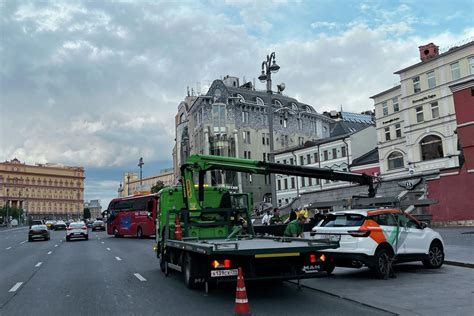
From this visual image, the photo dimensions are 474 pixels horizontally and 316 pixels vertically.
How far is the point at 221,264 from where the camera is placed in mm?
9500

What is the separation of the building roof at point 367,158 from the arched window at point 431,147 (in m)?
13.0

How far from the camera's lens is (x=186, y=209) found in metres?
13.6

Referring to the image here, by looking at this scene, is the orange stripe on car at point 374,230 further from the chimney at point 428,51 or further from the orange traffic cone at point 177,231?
the chimney at point 428,51

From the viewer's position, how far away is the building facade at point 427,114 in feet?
154

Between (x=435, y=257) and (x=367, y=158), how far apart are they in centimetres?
5397

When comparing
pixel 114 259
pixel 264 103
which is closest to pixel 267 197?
pixel 264 103

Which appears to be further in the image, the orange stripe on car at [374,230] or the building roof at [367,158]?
the building roof at [367,158]

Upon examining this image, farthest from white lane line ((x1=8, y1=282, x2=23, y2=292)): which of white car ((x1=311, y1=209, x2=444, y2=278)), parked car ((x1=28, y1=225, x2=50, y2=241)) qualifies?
parked car ((x1=28, y1=225, x2=50, y2=241))

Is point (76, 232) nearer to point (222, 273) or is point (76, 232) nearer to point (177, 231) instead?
point (177, 231)

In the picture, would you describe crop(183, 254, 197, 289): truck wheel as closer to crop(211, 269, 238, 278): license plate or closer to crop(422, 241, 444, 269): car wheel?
crop(211, 269, 238, 278): license plate

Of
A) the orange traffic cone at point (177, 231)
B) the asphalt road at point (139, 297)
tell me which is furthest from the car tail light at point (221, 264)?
the orange traffic cone at point (177, 231)

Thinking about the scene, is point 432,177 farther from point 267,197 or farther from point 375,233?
point 267,197

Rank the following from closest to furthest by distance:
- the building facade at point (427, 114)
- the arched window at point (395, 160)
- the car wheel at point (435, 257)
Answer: the car wheel at point (435, 257)
the building facade at point (427, 114)
the arched window at point (395, 160)

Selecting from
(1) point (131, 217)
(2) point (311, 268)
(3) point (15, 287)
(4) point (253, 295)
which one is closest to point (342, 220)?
(2) point (311, 268)
